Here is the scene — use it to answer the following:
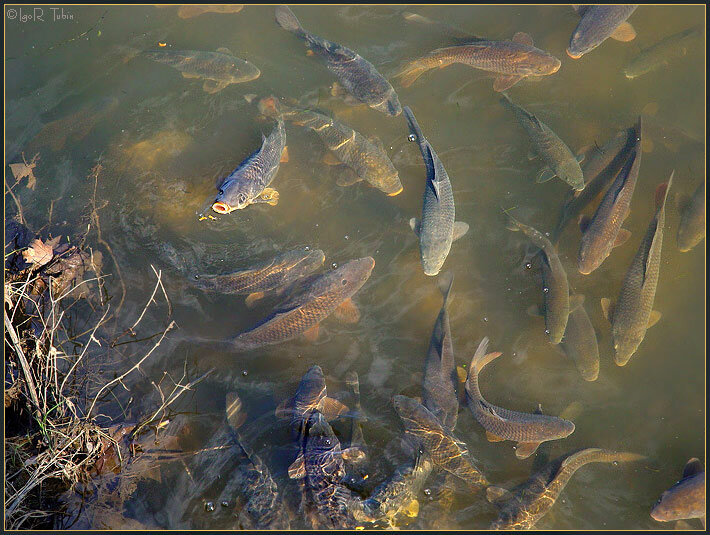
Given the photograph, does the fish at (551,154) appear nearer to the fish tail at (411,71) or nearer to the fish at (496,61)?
the fish at (496,61)

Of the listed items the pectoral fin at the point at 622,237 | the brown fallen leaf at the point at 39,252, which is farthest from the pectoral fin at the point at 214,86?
the pectoral fin at the point at 622,237

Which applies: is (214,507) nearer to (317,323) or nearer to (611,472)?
(317,323)

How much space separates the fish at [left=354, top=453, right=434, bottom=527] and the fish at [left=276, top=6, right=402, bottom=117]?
3.84 metres

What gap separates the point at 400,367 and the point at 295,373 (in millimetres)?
1117

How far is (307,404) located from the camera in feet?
14.8

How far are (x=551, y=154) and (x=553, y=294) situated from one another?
155 cm

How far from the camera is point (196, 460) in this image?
4.53 metres

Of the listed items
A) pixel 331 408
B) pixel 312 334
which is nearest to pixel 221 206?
pixel 312 334

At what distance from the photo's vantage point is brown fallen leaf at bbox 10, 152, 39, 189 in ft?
17.9

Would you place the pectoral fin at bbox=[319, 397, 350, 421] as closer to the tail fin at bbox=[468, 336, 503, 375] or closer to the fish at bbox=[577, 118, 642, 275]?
the tail fin at bbox=[468, 336, 503, 375]

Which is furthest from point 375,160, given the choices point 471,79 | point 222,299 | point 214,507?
point 214,507

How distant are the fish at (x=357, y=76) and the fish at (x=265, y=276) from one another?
190cm

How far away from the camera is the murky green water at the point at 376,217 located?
15.3ft

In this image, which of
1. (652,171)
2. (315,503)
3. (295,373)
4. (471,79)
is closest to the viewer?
(315,503)
